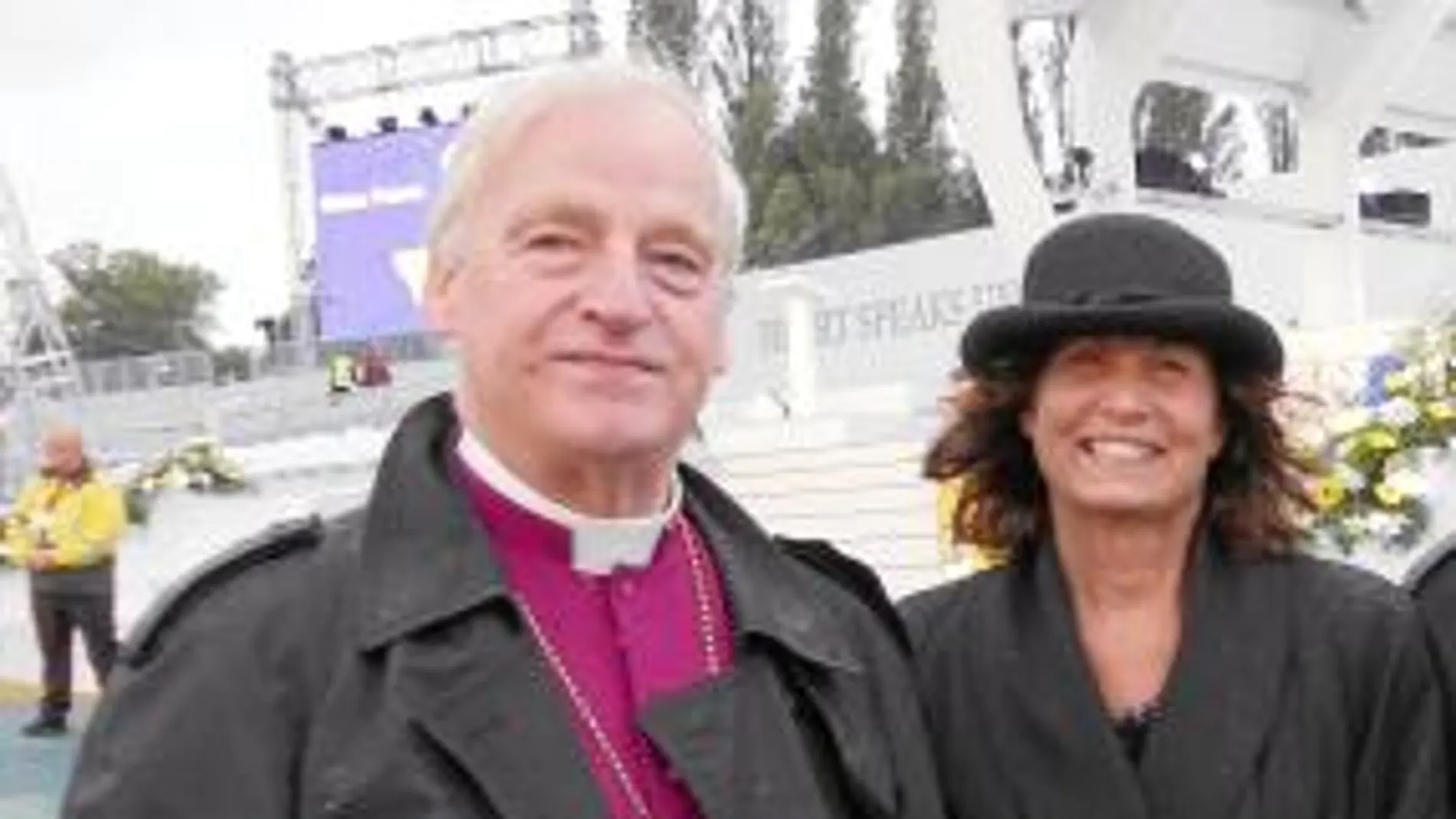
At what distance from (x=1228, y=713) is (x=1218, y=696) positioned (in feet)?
0.08

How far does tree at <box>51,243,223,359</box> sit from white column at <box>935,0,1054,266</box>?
5482 cm

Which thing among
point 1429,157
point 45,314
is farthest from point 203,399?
Answer: point 1429,157

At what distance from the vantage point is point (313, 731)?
1.80m

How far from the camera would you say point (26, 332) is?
33188 mm

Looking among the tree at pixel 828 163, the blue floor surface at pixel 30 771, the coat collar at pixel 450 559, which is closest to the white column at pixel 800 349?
the blue floor surface at pixel 30 771

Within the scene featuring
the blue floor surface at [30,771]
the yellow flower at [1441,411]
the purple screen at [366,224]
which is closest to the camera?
the yellow flower at [1441,411]

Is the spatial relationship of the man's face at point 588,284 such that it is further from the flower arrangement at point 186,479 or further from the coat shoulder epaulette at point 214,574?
the flower arrangement at point 186,479

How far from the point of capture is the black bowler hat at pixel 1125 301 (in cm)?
260

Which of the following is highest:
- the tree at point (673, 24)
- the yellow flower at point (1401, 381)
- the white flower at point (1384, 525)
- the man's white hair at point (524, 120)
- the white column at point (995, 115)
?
the tree at point (673, 24)

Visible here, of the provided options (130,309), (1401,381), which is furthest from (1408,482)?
(130,309)

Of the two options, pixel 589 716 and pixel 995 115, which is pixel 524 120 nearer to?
pixel 589 716

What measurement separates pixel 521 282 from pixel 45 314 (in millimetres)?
34407

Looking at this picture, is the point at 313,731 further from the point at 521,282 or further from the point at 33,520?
the point at 33,520

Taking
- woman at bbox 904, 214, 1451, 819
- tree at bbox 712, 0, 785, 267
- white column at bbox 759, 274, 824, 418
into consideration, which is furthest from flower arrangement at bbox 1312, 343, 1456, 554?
tree at bbox 712, 0, 785, 267
